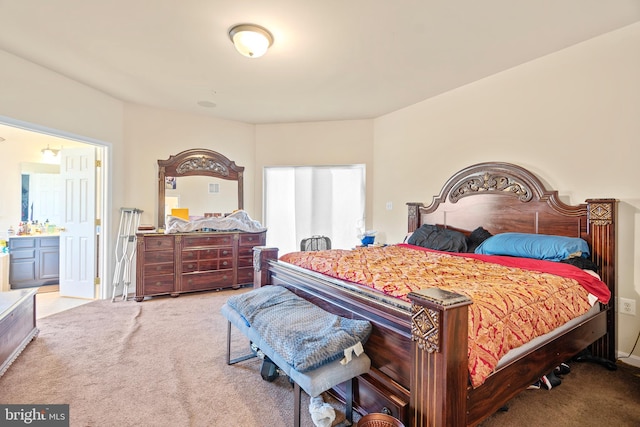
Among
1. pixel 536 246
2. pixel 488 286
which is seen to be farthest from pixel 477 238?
pixel 488 286

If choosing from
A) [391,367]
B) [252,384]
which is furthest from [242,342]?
[391,367]

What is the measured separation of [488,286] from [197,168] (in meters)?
4.43

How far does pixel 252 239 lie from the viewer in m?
4.66

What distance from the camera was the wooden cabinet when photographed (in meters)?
4.58

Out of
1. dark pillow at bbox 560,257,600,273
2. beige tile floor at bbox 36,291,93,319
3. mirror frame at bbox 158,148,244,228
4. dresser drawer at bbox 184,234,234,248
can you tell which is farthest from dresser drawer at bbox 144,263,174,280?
dark pillow at bbox 560,257,600,273

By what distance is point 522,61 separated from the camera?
3.01m

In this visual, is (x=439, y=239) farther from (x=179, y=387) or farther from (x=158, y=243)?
(x=158, y=243)

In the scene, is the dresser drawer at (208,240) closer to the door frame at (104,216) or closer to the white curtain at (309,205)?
the white curtain at (309,205)

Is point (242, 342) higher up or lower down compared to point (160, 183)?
lower down

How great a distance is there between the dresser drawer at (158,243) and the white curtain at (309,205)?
1.67m

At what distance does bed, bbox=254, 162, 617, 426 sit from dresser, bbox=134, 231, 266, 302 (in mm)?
1836

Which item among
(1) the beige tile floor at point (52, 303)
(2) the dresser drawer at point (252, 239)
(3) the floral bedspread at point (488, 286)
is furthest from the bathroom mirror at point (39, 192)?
(3) the floral bedspread at point (488, 286)

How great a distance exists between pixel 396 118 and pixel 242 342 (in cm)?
369

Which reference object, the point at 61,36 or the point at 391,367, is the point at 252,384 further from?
the point at 61,36
